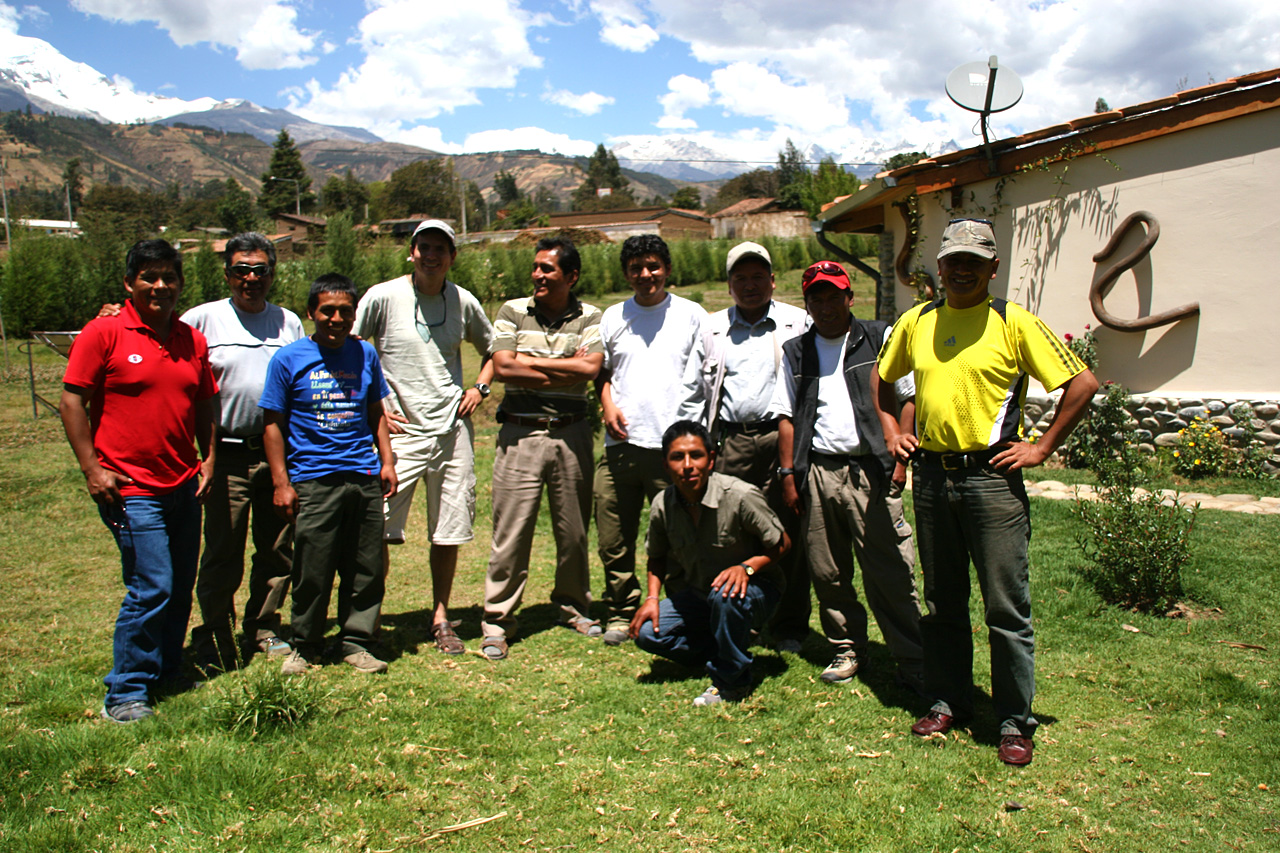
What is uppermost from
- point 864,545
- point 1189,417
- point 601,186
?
point 601,186

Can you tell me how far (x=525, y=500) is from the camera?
4.52m

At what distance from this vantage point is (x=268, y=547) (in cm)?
433

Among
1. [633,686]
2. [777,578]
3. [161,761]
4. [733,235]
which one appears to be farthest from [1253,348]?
[733,235]

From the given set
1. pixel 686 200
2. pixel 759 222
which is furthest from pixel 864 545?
pixel 686 200

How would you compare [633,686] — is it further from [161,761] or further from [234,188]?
[234,188]

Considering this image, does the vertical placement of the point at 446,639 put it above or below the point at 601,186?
below

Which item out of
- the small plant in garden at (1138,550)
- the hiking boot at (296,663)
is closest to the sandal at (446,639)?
the hiking boot at (296,663)

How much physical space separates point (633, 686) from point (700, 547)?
74 centimetres

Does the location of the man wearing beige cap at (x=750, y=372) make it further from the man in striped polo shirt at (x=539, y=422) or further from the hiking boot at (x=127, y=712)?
the hiking boot at (x=127, y=712)

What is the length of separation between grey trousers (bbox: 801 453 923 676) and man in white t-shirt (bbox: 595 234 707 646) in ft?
2.99

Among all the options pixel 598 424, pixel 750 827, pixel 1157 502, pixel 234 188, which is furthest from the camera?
pixel 234 188

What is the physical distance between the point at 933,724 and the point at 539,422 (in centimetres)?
242

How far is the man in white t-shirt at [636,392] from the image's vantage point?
4.40m

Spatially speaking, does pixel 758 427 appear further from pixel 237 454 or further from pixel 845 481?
pixel 237 454
